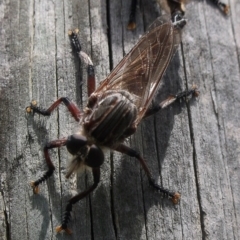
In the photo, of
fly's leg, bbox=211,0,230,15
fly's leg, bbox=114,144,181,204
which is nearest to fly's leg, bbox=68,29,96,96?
fly's leg, bbox=114,144,181,204

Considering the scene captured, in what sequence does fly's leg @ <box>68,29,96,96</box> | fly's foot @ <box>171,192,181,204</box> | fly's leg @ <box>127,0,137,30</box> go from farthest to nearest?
fly's leg @ <box>127,0,137,30</box>, fly's leg @ <box>68,29,96,96</box>, fly's foot @ <box>171,192,181,204</box>

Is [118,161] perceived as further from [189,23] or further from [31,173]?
[189,23]

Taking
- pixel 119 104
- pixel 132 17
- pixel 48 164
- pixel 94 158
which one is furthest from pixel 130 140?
pixel 132 17

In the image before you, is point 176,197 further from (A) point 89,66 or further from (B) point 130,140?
(A) point 89,66

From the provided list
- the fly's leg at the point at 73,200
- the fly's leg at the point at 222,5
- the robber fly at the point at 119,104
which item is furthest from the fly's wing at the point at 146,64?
the fly's leg at the point at 73,200

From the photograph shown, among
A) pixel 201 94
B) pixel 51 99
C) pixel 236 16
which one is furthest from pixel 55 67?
pixel 236 16

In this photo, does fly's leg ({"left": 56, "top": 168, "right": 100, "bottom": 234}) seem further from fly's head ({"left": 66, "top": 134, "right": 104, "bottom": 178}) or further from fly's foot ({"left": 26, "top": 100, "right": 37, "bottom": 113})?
fly's foot ({"left": 26, "top": 100, "right": 37, "bottom": 113})
